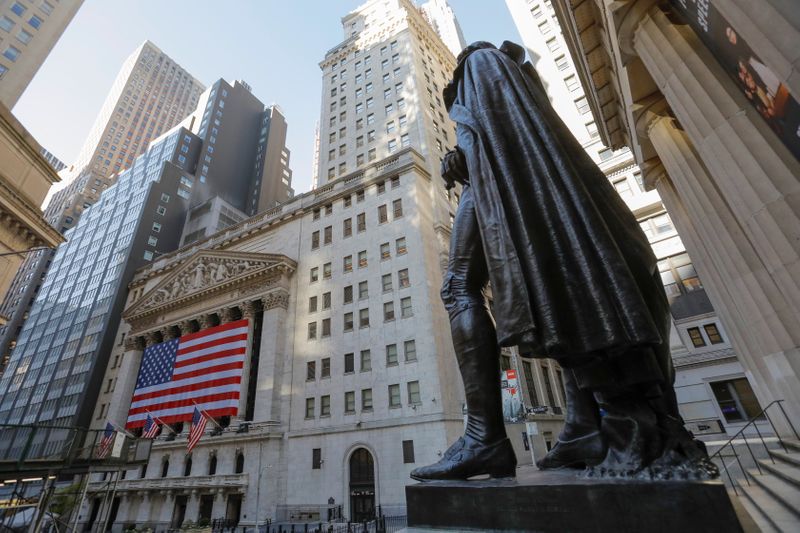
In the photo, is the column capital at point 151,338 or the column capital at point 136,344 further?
the column capital at point 136,344

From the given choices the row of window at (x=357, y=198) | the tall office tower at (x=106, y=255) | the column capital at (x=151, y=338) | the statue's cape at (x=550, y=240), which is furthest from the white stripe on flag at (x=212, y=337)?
the statue's cape at (x=550, y=240)

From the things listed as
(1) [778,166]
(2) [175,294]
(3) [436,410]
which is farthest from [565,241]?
(2) [175,294]

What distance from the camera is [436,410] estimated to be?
24906mm

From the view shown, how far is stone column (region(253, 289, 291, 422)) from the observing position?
31066 millimetres

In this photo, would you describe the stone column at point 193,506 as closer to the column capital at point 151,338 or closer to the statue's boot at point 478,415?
the column capital at point 151,338

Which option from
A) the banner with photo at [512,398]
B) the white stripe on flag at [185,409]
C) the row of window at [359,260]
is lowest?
the banner with photo at [512,398]

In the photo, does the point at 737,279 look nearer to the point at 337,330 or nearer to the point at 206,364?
the point at 337,330

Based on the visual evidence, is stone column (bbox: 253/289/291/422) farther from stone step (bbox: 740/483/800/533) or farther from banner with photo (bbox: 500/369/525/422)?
stone step (bbox: 740/483/800/533)

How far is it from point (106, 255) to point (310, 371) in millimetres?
51096

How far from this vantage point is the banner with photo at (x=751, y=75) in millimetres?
5738

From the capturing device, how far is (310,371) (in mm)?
31531

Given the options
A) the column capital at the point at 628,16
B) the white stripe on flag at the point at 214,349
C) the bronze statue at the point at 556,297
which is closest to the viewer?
the bronze statue at the point at 556,297

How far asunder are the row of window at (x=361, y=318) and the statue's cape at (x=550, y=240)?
25.5m

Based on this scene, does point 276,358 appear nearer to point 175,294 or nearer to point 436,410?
point 436,410
